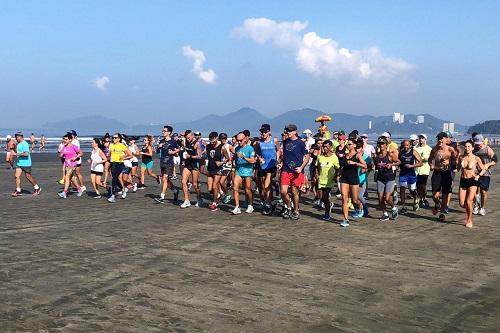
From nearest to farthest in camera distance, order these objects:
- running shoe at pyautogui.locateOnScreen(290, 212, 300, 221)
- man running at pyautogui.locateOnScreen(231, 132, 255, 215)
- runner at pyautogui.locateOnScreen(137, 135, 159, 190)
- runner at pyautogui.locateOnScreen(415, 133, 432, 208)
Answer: running shoe at pyautogui.locateOnScreen(290, 212, 300, 221) < man running at pyautogui.locateOnScreen(231, 132, 255, 215) < runner at pyautogui.locateOnScreen(415, 133, 432, 208) < runner at pyautogui.locateOnScreen(137, 135, 159, 190)

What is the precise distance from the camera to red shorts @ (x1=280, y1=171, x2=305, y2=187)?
36.9 ft

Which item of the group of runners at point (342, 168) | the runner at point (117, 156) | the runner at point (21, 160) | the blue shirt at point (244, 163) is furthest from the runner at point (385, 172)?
the runner at point (21, 160)

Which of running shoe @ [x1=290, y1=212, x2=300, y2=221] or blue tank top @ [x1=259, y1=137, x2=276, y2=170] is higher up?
blue tank top @ [x1=259, y1=137, x2=276, y2=170]

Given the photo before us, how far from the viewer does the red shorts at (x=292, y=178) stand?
36.9ft

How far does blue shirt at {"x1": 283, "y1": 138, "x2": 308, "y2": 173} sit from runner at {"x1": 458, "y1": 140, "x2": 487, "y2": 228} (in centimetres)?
334

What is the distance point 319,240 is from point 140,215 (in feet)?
15.3

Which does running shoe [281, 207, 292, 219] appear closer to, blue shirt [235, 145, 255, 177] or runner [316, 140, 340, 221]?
runner [316, 140, 340, 221]

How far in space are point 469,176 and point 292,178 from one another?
368 centimetres

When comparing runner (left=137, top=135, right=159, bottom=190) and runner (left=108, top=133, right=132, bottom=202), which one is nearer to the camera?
runner (left=108, top=133, right=132, bottom=202)

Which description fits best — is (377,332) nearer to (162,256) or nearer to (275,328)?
(275,328)

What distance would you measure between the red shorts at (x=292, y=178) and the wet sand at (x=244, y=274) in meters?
0.86

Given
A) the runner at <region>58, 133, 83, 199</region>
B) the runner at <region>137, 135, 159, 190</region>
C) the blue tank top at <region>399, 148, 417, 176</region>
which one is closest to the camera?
the blue tank top at <region>399, 148, 417, 176</region>

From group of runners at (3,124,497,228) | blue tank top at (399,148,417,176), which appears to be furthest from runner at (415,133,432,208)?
blue tank top at (399,148,417,176)

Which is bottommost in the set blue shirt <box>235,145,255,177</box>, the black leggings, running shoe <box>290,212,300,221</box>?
running shoe <box>290,212,300,221</box>
